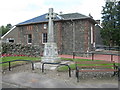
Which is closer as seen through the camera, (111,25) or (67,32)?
(67,32)

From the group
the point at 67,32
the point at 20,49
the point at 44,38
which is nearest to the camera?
the point at 20,49

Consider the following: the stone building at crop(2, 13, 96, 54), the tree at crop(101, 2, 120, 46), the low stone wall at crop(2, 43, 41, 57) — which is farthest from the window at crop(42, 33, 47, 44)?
the tree at crop(101, 2, 120, 46)

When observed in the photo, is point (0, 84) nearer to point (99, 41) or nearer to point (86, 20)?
point (86, 20)

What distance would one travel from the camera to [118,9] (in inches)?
795

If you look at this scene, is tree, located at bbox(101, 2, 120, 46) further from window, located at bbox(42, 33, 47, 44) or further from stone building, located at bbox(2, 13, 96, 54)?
window, located at bbox(42, 33, 47, 44)

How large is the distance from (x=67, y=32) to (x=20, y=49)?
263 inches

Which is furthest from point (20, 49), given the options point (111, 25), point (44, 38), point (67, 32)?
point (111, 25)

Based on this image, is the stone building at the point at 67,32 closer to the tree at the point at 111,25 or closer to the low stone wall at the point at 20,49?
the low stone wall at the point at 20,49

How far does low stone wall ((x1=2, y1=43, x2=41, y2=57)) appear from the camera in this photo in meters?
13.2

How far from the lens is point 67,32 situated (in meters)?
16.5

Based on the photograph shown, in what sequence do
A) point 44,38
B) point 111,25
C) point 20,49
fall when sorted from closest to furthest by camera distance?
point 20,49 < point 44,38 < point 111,25

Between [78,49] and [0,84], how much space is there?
11938mm

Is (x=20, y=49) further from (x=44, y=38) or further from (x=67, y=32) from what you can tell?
(x=67, y=32)

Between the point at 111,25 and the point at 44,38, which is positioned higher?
the point at 111,25
